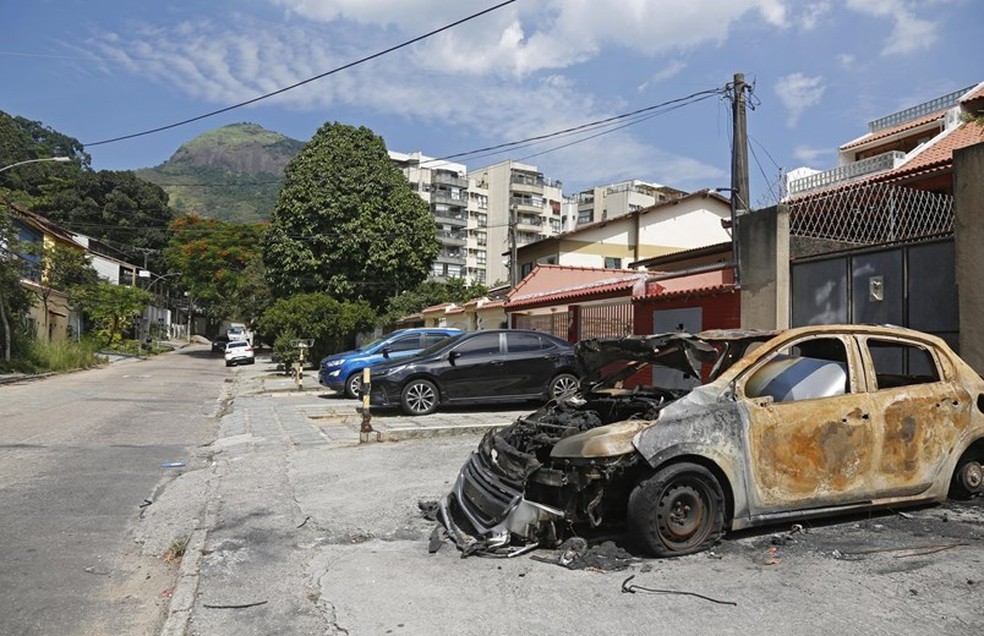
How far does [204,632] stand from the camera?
3.85 m

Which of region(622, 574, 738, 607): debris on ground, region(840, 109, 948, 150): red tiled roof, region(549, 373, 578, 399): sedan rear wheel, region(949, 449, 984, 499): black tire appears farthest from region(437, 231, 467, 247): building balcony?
region(622, 574, 738, 607): debris on ground

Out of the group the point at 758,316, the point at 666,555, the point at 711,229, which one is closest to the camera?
the point at 666,555

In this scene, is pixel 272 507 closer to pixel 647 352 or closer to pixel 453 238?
pixel 647 352

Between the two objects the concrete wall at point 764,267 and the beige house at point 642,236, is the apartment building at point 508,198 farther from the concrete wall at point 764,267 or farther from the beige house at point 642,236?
the concrete wall at point 764,267

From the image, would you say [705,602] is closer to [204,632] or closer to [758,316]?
[204,632]

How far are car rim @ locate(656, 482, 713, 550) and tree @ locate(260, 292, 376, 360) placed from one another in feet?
82.3

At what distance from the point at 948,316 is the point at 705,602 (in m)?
5.89

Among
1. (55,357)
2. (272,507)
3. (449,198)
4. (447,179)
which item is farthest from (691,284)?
(447,179)

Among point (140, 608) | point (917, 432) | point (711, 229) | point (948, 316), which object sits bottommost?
point (140, 608)

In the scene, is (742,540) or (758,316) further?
(758,316)

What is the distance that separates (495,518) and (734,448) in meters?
1.75

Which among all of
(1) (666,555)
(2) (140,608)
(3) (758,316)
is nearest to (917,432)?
(1) (666,555)

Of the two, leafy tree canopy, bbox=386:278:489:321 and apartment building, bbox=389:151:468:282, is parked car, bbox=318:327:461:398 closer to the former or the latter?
leafy tree canopy, bbox=386:278:489:321

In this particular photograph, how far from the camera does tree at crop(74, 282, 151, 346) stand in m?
42.1
